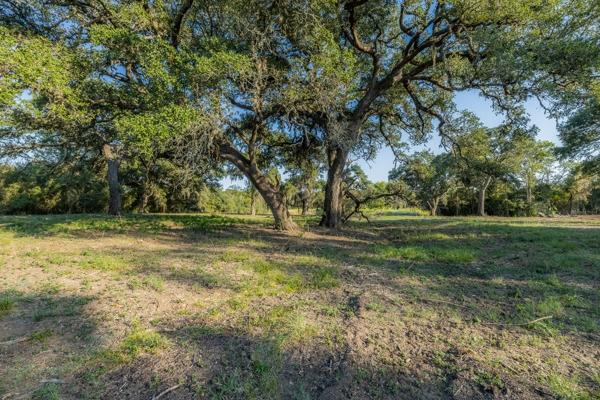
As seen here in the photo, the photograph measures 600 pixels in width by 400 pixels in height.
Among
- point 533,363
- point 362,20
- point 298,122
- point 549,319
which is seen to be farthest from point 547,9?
point 533,363

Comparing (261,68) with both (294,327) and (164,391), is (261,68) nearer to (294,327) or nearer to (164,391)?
(294,327)

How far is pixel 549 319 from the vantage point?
2.80m

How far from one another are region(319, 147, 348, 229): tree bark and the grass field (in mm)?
5208

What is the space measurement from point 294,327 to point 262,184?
6.86 metres

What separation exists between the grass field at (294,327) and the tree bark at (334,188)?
17.1 ft

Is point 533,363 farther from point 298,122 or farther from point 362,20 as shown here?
point 362,20

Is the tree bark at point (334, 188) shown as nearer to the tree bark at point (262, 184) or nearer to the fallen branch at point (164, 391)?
the tree bark at point (262, 184)

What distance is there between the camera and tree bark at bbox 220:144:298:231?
870cm

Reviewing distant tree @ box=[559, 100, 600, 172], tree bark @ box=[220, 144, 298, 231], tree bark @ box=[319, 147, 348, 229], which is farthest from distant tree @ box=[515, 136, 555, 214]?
tree bark @ box=[220, 144, 298, 231]

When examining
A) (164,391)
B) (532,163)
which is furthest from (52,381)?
(532,163)

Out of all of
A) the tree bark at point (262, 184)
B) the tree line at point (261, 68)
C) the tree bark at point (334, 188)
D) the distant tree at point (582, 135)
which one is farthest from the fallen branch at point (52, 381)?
the distant tree at point (582, 135)

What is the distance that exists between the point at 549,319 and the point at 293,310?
282 cm

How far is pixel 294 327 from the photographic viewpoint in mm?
2645

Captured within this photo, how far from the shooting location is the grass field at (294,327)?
1912 mm
